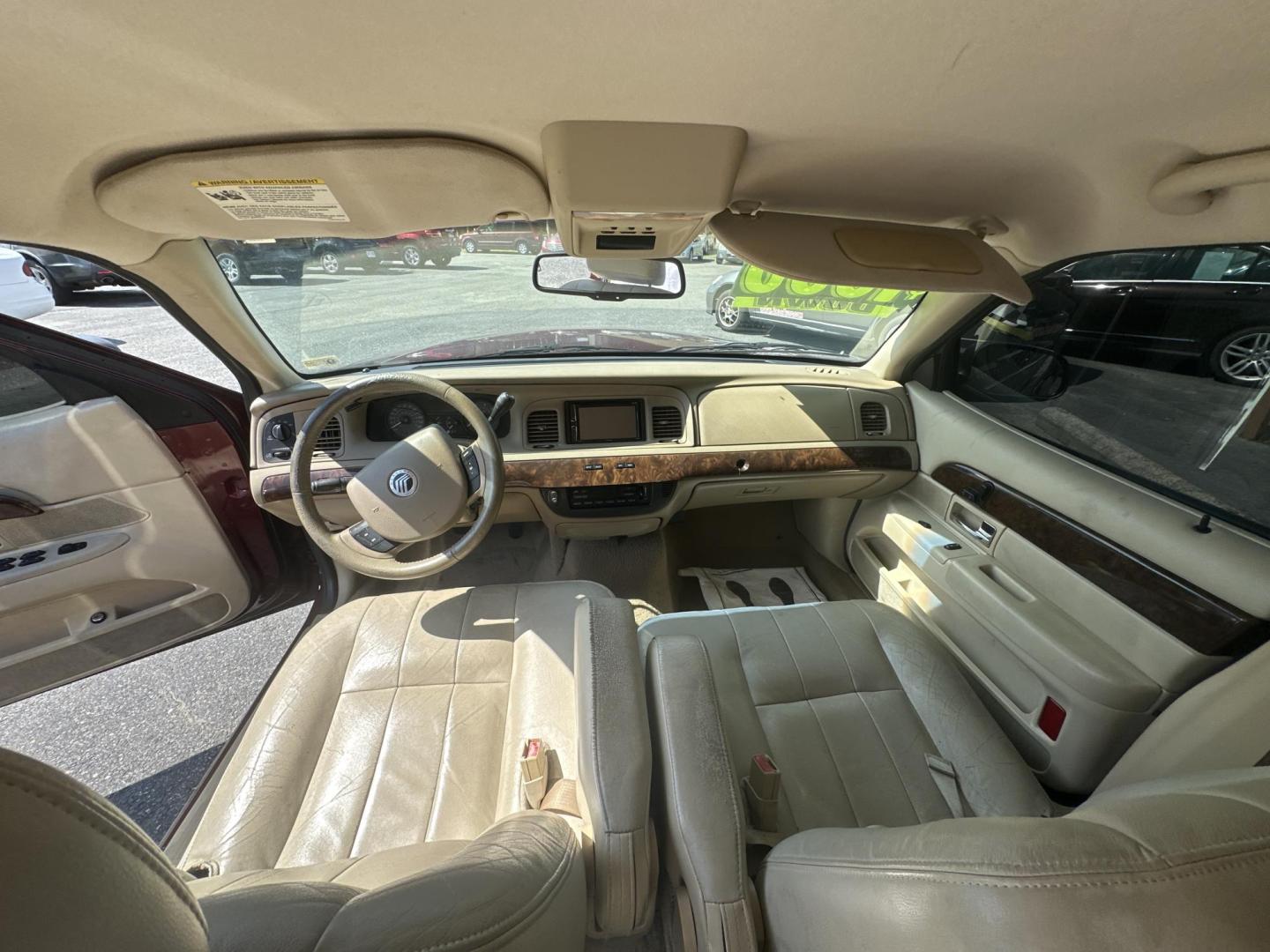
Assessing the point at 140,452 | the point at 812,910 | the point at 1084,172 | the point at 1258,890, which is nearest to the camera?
the point at 1258,890

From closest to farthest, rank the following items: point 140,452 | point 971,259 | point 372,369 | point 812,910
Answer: point 812,910, point 971,259, point 140,452, point 372,369

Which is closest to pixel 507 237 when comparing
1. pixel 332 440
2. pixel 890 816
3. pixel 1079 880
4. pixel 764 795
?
pixel 332 440

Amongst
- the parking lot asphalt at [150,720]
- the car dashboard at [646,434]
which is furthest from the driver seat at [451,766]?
the parking lot asphalt at [150,720]

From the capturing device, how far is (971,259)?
1156mm

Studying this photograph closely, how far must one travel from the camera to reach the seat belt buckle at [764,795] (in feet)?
3.53

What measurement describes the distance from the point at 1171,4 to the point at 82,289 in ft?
7.66

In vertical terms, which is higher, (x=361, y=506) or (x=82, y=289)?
(x=82, y=289)

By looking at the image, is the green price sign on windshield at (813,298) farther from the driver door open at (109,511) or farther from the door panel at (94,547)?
the door panel at (94,547)

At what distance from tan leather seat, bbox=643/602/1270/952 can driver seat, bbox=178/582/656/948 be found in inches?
5.0

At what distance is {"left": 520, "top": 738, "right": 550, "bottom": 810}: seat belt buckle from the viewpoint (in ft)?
3.70

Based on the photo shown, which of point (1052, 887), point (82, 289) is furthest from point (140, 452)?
point (1052, 887)

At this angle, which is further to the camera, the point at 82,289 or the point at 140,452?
the point at 140,452

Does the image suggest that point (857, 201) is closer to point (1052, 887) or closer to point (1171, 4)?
point (1171, 4)

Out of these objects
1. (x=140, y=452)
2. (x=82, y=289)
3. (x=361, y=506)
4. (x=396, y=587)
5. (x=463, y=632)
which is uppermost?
(x=82, y=289)
